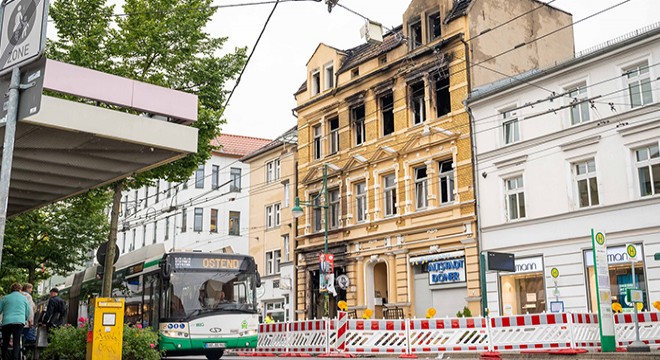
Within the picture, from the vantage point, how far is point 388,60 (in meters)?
32.6

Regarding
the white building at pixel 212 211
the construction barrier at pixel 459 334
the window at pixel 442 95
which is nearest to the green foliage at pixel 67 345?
the construction barrier at pixel 459 334

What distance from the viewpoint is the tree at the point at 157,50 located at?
785 inches

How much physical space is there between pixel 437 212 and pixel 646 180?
8.75 metres

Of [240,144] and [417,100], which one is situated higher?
[240,144]

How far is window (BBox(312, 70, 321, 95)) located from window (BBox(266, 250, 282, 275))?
9946mm

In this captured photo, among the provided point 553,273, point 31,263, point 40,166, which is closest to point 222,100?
point 40,166

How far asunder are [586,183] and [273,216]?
22.4 meters

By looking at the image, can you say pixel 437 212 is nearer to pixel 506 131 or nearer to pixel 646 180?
pixel 506 131

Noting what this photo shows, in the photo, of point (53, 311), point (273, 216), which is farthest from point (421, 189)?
point (53, 311)

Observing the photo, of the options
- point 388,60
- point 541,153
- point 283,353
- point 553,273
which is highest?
point 388,60

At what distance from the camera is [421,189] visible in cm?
3045

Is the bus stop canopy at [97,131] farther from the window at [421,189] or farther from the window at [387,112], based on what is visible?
the window at [387,112]

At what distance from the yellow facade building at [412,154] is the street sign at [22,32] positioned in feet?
68.7

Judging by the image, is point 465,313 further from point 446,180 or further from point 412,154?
point 412,154
